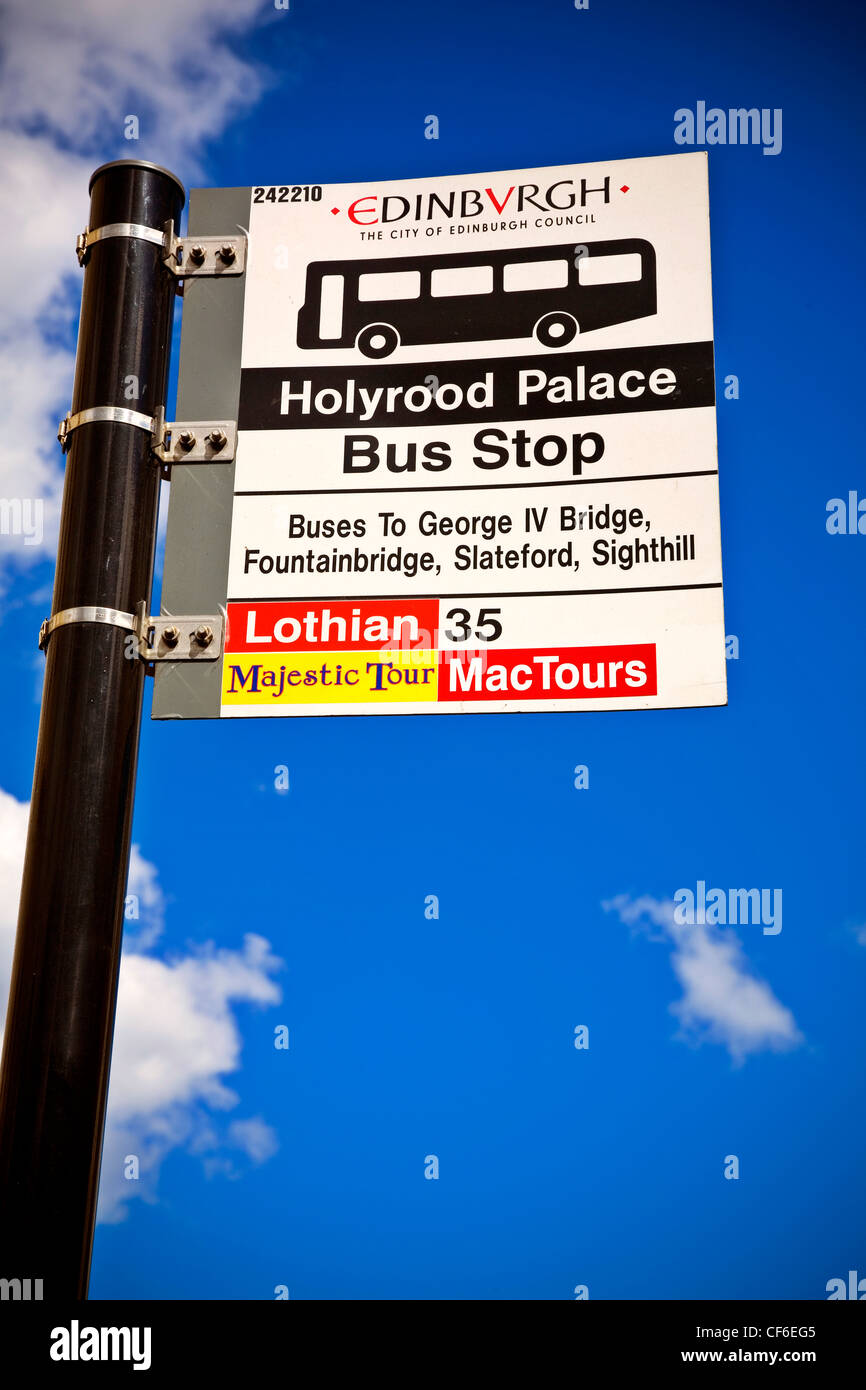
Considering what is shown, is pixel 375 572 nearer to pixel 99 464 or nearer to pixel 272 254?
pixel 99 464

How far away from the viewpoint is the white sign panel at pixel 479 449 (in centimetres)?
511

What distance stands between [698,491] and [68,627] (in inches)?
91.7

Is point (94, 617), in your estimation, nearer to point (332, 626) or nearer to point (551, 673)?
point (332, 626)

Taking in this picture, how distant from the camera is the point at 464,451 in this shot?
17.7 feet

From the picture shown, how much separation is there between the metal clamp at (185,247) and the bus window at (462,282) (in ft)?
2.56

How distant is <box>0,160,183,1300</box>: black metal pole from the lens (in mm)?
4340

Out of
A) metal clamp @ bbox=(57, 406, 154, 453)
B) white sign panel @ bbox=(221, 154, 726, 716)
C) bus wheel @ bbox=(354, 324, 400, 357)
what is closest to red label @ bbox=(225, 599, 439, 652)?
white sign panel @ bbox=(221, 154, 726, 716)

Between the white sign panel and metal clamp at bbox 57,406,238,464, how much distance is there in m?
0.08

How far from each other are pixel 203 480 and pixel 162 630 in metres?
0.66

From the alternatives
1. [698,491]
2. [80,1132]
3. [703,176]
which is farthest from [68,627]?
[703,176]

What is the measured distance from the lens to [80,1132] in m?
4.39

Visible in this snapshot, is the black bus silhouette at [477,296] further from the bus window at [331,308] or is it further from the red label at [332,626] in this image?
the red label at [332,626]
